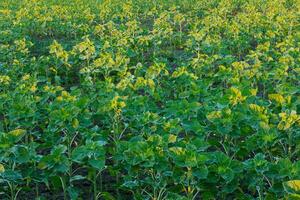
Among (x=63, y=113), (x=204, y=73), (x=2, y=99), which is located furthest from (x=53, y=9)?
(x=63, y=113)

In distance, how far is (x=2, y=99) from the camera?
535cm

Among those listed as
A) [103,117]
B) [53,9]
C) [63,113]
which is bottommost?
[53,9]

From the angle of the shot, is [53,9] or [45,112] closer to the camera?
[45,112]

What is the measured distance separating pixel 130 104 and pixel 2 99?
58.0 inches

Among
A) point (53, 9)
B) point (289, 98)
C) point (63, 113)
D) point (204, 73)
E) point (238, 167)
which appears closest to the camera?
point (238, 167)

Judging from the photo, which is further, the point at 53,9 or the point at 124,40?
the point at 53,9

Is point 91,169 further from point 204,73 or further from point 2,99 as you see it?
point 204,73

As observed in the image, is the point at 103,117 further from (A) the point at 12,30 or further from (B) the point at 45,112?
(A) the point at 12,30

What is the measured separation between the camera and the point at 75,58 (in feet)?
26.6

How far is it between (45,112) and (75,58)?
310 cm

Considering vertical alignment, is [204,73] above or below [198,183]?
below

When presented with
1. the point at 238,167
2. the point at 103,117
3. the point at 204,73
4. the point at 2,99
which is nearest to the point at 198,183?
the point at 238,167

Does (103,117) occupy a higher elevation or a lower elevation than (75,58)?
higher

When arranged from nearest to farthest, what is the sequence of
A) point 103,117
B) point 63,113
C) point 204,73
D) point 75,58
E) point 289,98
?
point 63,113, point 289,98, point 103,117, point 204,73, point 75,58
